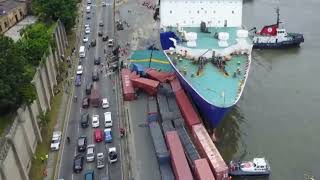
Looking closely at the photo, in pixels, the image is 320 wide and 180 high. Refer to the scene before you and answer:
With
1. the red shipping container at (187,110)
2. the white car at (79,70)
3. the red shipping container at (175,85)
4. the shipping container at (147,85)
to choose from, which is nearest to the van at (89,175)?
the red shipping container at (187,110)

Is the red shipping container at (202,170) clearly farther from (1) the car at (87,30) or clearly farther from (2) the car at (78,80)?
(1) the car at (87,30)

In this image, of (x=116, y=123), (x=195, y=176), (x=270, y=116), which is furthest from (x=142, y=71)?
(x=195, y=176)

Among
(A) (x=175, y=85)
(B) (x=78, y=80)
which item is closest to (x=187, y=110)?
(A) (x=175, y=85)

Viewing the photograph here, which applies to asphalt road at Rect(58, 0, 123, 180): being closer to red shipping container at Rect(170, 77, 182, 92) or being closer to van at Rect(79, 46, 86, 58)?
van at Rect(79, 46, 86, 58)

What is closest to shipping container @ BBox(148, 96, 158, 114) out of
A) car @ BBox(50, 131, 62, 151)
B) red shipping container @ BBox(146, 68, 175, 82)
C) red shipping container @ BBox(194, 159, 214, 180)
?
red shipping container @ BBox(146, 68, 175, 82)

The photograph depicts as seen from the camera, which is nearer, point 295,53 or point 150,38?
point 295,53

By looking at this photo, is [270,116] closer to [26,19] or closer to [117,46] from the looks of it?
[117,46]

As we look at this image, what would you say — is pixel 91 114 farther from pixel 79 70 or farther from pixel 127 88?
pixel 79 70
